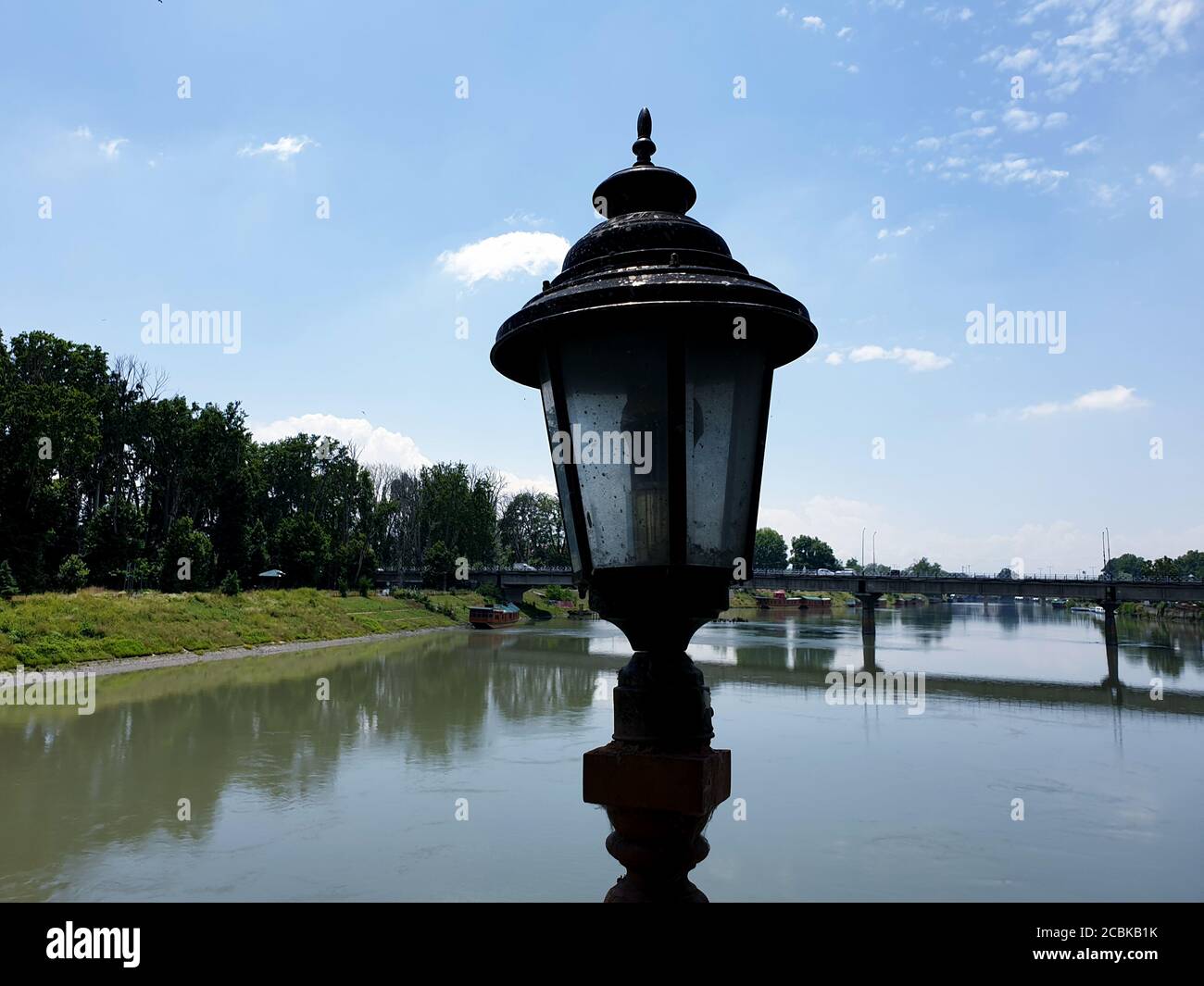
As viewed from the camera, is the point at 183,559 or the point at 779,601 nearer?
the point at 183,559

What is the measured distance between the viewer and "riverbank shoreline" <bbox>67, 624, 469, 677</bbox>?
3281 cm

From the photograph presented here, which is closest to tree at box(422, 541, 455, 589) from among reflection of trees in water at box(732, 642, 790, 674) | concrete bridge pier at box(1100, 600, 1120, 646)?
reflection of trees in water at box(732, 642, 790, 674)

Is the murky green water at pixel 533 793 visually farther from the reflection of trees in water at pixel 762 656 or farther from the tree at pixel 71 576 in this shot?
the tree at pixel 71 576

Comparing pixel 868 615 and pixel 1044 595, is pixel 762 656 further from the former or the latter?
pixel 1044 595

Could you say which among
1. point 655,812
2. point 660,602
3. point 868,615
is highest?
point 660,602

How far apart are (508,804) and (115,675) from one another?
24897 mm

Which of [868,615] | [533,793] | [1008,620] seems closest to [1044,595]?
[868,615]

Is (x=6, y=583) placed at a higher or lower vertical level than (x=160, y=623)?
higher

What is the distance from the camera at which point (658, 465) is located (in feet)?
8.57

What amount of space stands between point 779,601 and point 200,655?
271 feet

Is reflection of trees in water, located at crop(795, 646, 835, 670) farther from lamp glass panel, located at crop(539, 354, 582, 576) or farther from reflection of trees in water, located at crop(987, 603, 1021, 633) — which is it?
lamp glass panel, located at crop(539, 354, 582, 576)

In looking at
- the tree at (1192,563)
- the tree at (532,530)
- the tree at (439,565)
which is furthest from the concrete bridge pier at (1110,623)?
the tree at (1192,563)
